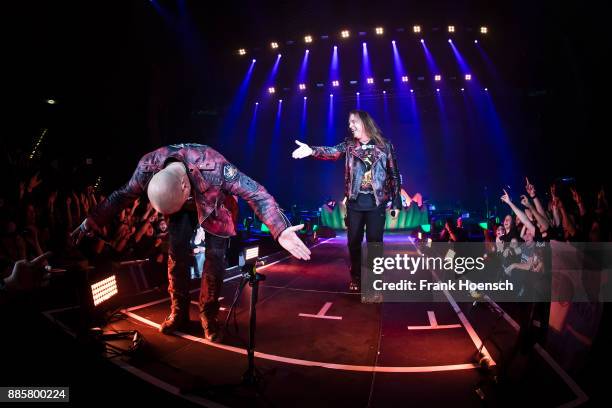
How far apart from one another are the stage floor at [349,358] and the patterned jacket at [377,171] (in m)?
1.44

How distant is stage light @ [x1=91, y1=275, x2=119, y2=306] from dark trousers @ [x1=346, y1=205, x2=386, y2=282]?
2.85m

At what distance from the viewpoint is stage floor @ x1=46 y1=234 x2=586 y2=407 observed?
202 cm

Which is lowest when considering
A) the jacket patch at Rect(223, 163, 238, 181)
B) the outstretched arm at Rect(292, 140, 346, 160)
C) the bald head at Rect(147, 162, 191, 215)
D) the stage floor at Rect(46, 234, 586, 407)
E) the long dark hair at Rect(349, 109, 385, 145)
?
the stage floor at Rect(46, 234, 586, 407)

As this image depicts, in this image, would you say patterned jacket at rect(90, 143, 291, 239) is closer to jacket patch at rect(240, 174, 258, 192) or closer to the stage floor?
jacket patch at rect(240, 174, 258, 192)

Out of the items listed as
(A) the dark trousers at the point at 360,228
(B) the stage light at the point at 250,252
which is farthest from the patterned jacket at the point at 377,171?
(B) the stage light at the point at 250,252

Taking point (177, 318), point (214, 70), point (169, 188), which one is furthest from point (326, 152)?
point (214, 70)

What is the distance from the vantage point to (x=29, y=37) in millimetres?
7531

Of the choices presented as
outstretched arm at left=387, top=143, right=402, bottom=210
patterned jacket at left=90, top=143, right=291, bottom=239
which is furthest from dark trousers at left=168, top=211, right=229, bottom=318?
outstretched arm at left=387, top=143, right=402, bottom=210

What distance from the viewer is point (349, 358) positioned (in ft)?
8.30

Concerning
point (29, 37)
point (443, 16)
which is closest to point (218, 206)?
point (29, 37)

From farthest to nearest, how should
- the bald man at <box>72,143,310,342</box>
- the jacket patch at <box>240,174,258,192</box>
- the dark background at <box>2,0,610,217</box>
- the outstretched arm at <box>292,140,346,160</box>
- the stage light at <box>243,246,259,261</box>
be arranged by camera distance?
the dark background at <box>2,0,610,217</box> → the stage light at <box>243,246,259,261</box> → the outstretched arm at <box>292,140,346,160</box> → the jacket patch at <box>240,174,258,192</box> → the bald man at <box>72,143,310,342</box>

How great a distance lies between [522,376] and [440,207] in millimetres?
19596

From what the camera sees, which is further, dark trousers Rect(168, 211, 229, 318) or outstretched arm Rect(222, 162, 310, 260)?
dark trousers Rect(168, 211, 229, 318)

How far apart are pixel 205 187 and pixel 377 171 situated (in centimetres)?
A: 243
